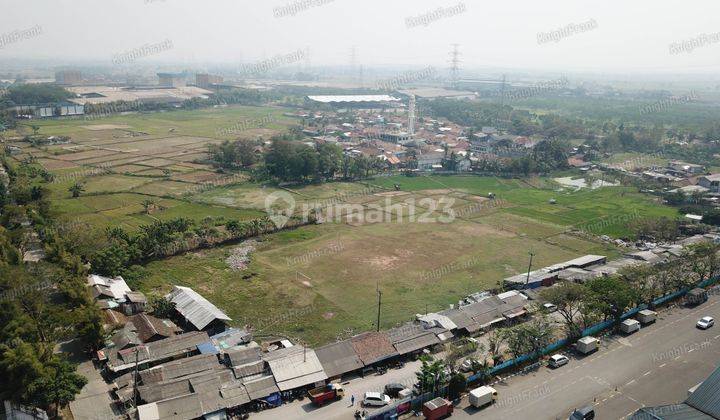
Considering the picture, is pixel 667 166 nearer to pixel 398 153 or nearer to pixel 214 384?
pixel 398 153

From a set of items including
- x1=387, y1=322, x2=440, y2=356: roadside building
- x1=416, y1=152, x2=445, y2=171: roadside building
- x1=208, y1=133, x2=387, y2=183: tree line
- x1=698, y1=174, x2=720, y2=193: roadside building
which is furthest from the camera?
x1=416, y1=152, x2=445, y2=171: roadside building

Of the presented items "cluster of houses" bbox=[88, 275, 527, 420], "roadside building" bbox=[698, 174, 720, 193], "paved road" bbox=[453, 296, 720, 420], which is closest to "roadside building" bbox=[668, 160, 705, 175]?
"roadside building" bbox=[698, 174, 720, 193]

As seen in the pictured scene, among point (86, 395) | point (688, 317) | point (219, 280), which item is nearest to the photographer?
point (86, 395)

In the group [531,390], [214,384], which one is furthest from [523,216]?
[214,384]

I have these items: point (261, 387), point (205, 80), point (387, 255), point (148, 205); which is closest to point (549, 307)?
point (387, 255)

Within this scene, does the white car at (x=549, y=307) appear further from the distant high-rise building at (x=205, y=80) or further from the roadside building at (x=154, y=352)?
the distant high-rise building at (x=205, y=80)

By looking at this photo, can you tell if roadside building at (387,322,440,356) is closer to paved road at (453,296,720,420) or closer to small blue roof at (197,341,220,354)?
paved road at (453,296,720,420)

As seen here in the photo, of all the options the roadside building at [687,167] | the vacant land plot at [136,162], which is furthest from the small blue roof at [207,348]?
the roadside building at [687,167]
